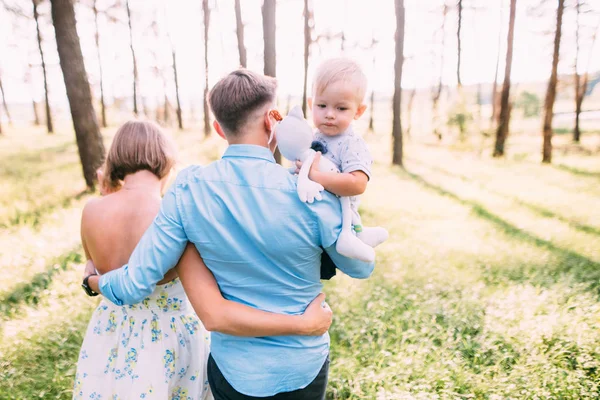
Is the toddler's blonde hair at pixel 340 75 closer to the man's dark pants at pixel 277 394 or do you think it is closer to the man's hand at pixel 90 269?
the man's dark pants at pixel 277 394

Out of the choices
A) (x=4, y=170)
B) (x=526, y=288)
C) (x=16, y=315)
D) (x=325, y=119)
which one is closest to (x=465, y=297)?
(x=526, y=288)

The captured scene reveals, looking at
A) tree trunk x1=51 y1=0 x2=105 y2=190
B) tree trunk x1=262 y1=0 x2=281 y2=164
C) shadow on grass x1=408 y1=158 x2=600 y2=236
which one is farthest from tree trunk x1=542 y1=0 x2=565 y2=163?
tree trunk x1=51 y1=0 x2=105 y2=190

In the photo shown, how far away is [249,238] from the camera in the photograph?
1.47 m

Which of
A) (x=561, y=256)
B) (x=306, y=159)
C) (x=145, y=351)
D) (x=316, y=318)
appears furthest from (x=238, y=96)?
(x=561, y=256)

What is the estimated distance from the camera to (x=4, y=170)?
1223 centimetres

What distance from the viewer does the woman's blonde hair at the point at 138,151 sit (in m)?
2.16

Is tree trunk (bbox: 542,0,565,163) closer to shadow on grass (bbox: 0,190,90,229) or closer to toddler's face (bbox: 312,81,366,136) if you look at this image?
shadow on grass (bbox: 0,190,90,229)

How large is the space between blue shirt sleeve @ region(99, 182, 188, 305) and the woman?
47 cm

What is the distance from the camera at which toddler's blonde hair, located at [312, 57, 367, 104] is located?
1853 millimetres

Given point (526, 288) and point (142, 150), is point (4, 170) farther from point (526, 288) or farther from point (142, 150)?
point (526, 288)

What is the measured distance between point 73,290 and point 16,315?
59 cm

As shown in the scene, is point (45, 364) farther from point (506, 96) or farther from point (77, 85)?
point (506, 96)

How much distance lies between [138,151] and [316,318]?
1.29 metres

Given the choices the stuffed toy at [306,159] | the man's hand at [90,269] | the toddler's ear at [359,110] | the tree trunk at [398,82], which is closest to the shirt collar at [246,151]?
the stuffed toy at [306,159]
